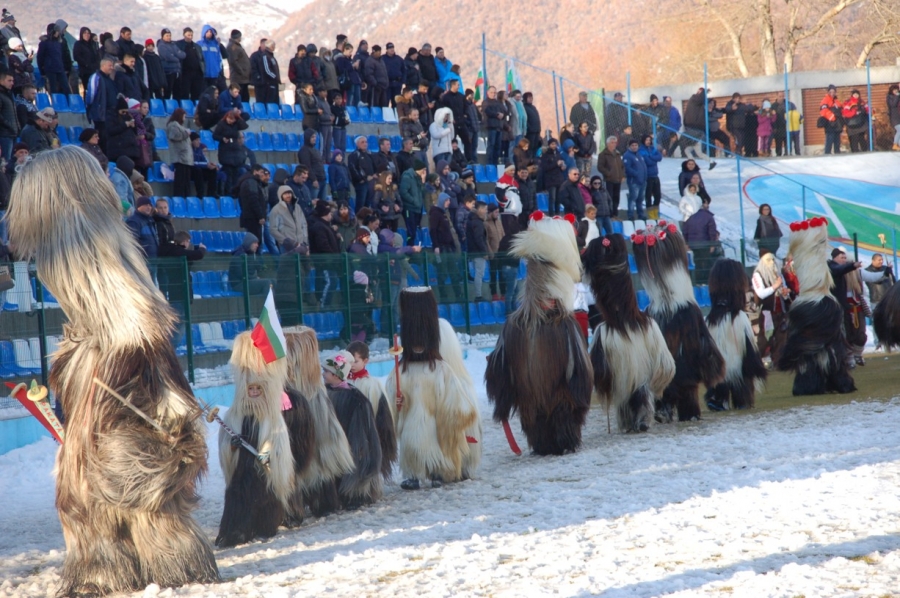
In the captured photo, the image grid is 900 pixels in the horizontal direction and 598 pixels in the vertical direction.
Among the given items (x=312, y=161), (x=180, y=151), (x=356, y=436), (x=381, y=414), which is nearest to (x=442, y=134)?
(x=312, y=161)

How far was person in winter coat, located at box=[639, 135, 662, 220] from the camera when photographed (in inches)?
933

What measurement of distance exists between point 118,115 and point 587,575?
12182 mm

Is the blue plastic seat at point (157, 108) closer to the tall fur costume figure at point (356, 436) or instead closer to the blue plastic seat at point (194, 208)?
the blue plastic seat at point (194, 208)

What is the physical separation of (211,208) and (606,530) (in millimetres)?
11544

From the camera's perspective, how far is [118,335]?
5.78m

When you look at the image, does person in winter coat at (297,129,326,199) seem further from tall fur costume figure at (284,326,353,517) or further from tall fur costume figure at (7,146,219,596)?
tall fur costume figure at (7,146,219,596)

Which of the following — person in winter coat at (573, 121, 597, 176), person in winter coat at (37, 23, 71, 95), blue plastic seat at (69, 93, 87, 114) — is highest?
person in winter coat at (37, 23, 71, 95)

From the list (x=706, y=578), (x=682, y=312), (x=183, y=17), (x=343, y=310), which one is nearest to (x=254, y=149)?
(x=343, y=310)

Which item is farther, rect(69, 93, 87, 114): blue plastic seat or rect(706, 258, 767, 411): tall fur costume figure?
rect(69, 93, 87, 114): blue plastic seat

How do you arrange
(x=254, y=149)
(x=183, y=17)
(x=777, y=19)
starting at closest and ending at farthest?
(x=254, y=149)
(x=777, y=19)
(x=183, y=17)

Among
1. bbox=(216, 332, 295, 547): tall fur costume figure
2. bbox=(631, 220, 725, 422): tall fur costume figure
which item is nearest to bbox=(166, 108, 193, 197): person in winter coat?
bbox=(631, 220, 725, 422): tall fur costume figure

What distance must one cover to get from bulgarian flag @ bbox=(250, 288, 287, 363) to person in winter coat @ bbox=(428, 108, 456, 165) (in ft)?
43.8

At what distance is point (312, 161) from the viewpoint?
17.6 meters

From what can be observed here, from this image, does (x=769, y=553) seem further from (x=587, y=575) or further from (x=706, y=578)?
(x=587, y=575)
